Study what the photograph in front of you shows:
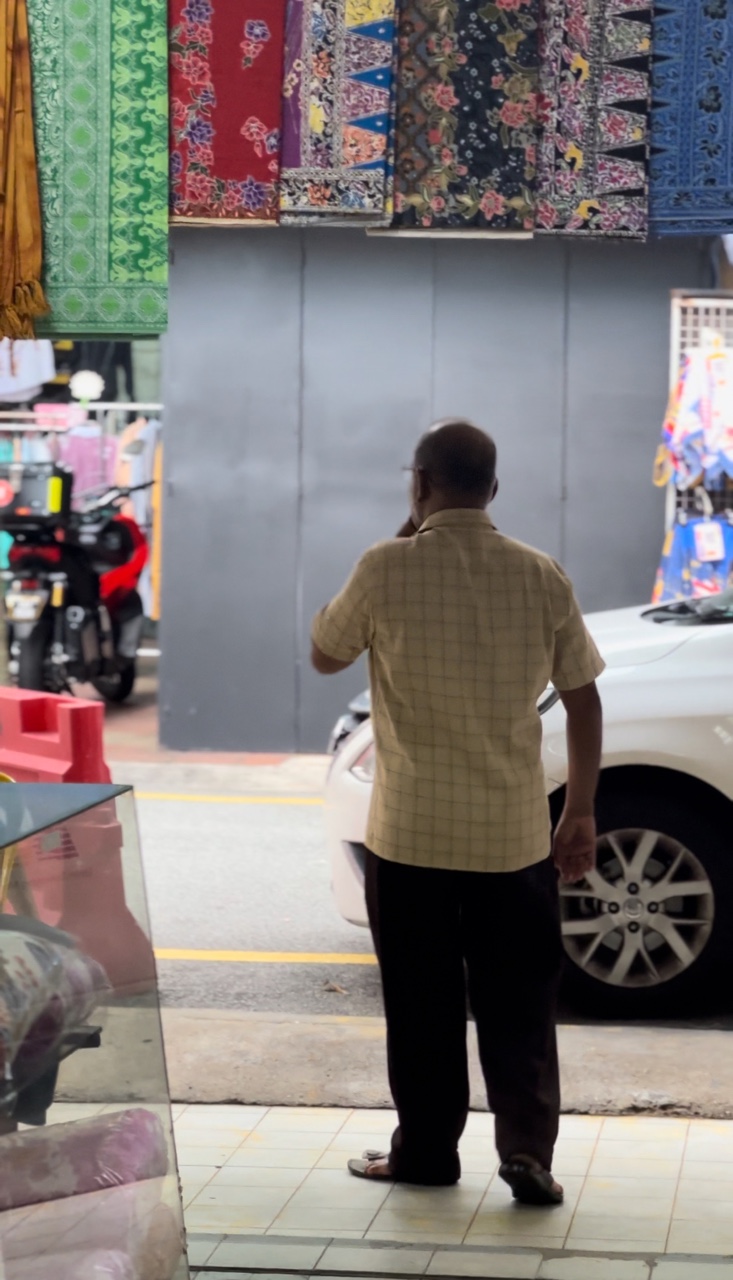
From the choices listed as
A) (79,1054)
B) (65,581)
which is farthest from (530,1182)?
(65,581)

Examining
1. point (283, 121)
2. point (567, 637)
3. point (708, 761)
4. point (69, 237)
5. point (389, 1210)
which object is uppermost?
point (283, 121)

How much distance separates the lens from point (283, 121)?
444 cm

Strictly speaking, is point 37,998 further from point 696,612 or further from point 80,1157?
point 696,612

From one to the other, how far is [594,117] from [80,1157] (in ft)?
9.19

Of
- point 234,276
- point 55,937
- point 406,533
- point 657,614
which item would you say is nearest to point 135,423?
point 234,276

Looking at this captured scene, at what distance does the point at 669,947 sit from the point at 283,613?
570 centimetres

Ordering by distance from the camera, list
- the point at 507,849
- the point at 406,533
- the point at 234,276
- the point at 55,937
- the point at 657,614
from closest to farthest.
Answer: the point at 55,937 → the point at 507,849 → the point at 406,533 → the point at 657,614 → the point at 234,276

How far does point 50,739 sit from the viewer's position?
5.25 metres

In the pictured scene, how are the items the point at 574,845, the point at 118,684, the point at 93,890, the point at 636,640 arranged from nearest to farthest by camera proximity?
the point at 93,890, the point at 574,845, the point at 636,640, the point at 118,684

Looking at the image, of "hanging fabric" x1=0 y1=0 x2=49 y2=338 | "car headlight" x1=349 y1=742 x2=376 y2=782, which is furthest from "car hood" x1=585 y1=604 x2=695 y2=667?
"hanging fabric" x1=0 y1=0 x2=49 y2=338

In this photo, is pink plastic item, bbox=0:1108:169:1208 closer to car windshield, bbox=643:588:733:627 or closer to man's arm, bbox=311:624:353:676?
man's arm, bbox=311:624:353:676

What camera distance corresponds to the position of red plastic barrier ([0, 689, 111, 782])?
17.0 ft

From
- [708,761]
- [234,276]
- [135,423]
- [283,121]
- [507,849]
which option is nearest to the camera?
[507,849]

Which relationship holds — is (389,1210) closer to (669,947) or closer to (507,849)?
(507,849)
